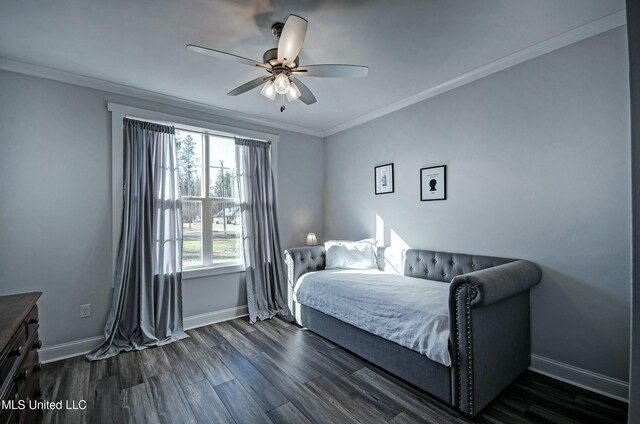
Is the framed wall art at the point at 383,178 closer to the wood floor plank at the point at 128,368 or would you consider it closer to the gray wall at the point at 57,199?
the gray wall at the point at 57,199

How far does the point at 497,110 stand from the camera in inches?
102

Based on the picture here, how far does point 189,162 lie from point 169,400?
8.08ft

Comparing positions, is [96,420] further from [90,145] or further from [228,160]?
[228,160]

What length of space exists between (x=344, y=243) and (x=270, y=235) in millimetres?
1021

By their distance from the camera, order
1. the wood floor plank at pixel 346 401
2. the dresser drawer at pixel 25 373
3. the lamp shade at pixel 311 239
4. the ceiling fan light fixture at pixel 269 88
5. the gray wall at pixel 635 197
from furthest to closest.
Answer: the lamp shade at pixel 311 239, the ceiling fan light fixture at pixel 269 88, the wood floor plank at pixel 346 401, the dresser drawer at pixel 25 373, the gray wall at pixel 635 197

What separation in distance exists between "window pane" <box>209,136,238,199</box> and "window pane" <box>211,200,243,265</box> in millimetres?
156

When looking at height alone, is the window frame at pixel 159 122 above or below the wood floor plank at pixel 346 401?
above

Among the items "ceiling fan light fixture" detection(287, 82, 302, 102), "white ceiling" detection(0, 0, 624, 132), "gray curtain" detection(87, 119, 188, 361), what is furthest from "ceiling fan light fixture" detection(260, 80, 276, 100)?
"gray curtain" detection(87, 119, 188, 361)

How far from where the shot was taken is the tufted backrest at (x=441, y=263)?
2609 mm

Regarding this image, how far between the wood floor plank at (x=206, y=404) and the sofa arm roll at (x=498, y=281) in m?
1.70

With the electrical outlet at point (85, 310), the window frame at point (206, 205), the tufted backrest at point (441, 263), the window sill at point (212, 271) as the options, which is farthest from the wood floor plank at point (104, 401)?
the tufted backrest at point (441, 263)

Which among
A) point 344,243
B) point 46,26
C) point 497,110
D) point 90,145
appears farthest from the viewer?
point 344,243

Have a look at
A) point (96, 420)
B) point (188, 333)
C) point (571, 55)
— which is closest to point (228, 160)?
point (188, 333)

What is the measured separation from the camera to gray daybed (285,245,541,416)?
1.80 m
